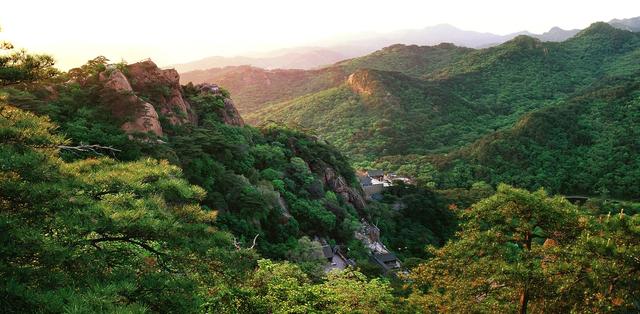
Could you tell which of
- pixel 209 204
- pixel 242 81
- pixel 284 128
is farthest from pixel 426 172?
pixel 242 81

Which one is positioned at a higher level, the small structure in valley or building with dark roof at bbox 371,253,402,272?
building with dark roof at bbox 371,253,402,272

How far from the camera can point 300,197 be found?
29125 millimetres

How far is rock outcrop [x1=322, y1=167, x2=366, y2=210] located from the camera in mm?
35250

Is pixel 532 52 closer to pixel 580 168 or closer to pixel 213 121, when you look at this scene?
pixel 580 168

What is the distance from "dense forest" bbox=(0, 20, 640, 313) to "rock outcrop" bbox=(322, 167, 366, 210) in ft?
0.53

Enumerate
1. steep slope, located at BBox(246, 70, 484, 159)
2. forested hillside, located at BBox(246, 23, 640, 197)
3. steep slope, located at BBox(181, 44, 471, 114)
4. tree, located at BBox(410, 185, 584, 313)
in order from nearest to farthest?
tree, located at BBox(410, 185, 584, 313), forested hillside, located at BBox(246, 23, 640, 197), steep slope, located at BBox(246, 70, 484, 159), steep slope, located at BBox(181, 44, 471, 114)

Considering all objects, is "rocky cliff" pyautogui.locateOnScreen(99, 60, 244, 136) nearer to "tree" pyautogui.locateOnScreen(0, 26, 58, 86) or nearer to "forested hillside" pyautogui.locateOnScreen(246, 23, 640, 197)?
"tree" pyautogui.locateOnScreen(0, 26, 58, 86)

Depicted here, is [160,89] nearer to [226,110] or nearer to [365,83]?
[226,110]

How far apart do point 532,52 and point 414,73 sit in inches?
1305

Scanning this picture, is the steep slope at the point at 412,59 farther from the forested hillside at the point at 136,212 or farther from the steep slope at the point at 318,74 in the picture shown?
the forested hillside at the point at 136,212

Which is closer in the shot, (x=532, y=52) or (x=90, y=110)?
(x=90, y=110)

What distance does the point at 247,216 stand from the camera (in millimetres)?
20891

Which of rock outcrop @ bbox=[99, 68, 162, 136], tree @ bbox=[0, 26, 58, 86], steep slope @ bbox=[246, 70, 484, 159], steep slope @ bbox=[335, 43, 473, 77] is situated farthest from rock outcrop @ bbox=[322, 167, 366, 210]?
steep slope @ bbox=[335, 43, 473, 77]

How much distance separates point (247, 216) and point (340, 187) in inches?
622
